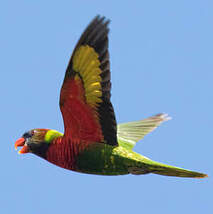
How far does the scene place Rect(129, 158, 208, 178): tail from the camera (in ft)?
24.6

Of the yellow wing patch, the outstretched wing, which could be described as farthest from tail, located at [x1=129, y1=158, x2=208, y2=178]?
the yellow wing patch

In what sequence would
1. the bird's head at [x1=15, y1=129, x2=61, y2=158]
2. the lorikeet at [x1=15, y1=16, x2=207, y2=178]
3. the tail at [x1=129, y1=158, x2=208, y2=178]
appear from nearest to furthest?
the lorikeet at [x1=15, y1=16, x2=207, y2=178] < the tail at [x1=129, y1=158, x2=208, y2=178] < the bird's head at [x1=15, y1=129, x2=61, y2=158]

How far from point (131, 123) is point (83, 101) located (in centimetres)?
317

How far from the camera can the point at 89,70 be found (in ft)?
24.2

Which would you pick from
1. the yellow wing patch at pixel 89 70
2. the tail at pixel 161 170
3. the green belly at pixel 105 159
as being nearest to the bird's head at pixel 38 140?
the green belly at pixel 105 159

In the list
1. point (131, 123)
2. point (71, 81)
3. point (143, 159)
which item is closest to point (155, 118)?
point (131, 123)

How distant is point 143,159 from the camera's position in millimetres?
7723

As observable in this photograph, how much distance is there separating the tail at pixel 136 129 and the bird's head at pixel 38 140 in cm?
180

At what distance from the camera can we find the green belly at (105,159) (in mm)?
7668

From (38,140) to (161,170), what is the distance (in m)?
2.06

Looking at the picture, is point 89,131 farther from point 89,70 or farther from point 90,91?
point 89,70

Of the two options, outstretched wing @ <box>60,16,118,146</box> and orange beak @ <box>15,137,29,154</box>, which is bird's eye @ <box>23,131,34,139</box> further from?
outstretched wing @ <box>60,16,118,146</box>

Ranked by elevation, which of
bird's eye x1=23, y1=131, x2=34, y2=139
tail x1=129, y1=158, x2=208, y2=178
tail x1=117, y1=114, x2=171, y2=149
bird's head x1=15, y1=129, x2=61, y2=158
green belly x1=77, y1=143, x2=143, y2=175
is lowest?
tail x1=129, y1=158, x2=208, y2=178

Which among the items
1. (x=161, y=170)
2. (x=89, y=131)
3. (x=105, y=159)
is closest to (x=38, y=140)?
(x=89, y=131)
